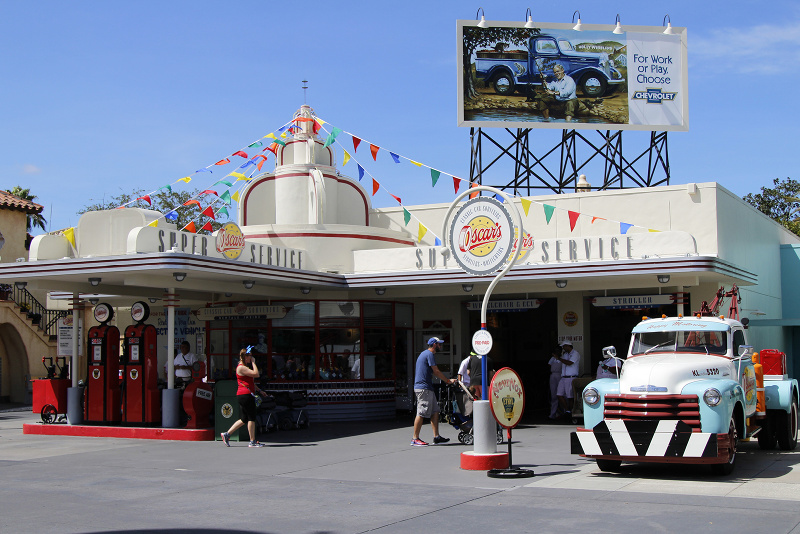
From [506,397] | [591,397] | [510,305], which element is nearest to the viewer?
[591,397]

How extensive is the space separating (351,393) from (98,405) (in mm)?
5518

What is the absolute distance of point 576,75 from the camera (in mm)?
23625

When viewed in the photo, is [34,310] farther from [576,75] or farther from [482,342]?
[482,342]

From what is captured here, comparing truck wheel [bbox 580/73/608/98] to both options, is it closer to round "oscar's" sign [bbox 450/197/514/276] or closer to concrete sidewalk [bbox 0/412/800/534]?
concrete sidewalk [bbox 0/412/800/534]

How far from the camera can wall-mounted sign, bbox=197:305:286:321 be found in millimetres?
18703

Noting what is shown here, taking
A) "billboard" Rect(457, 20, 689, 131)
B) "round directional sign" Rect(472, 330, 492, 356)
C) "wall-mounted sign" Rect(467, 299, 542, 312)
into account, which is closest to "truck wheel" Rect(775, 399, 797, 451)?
"round directional sign" Rect(472, 330, 492, 356)

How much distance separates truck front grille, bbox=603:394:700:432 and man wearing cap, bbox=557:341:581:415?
8.11 m

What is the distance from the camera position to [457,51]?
23.2 metres

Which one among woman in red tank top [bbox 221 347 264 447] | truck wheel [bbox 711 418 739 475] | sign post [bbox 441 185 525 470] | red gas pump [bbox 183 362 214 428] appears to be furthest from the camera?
red gas pump [bbox 183 362 214 428]

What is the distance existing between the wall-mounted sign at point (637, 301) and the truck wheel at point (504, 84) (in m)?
7.89

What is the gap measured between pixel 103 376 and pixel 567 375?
32.5ft

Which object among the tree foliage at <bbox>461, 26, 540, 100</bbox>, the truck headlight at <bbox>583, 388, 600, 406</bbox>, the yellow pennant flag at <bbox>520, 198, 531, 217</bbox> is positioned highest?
the tree foliage at <bbox>461, 26, 540, 100</bbox>

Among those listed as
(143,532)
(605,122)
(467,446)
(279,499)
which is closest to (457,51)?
(605,122)

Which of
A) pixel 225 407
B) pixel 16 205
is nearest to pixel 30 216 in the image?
pixel 16 205
